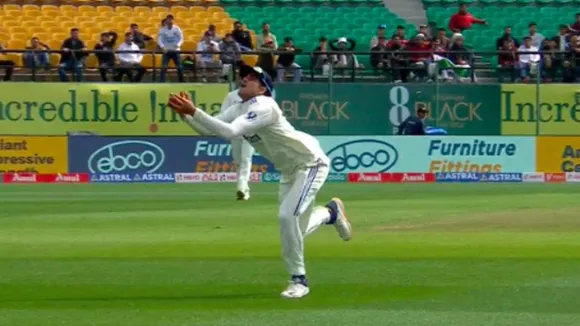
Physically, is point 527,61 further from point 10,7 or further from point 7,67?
point 10,7

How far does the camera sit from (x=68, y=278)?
1085cm

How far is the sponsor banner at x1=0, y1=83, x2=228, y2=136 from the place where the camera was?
2547 cm

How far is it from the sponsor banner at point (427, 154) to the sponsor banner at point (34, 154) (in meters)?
4.95

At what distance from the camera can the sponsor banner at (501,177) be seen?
26.2 m

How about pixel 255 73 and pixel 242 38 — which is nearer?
pixel 255 73

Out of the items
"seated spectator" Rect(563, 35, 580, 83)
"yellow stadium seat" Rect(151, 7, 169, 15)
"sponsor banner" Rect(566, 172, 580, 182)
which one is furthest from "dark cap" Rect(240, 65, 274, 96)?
"yellow stadium seat" Rect(151, 7, 169, 15)

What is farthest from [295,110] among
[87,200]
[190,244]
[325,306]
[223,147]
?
[325,306]

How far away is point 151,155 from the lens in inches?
1006

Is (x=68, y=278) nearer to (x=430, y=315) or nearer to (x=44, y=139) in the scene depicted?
(x=430, y=315)

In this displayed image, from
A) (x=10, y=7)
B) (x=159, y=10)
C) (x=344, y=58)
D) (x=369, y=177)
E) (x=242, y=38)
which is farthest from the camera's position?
(x=159, y=10)

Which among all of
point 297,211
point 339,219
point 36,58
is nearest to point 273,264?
point 339,219

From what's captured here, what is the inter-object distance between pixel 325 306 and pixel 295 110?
16.8 metres

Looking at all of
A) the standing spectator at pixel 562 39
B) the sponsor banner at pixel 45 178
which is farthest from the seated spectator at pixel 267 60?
the standing spectator at pixel 562 39

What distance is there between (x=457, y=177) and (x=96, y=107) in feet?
23.2
